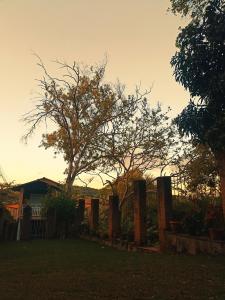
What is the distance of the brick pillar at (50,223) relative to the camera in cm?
2166

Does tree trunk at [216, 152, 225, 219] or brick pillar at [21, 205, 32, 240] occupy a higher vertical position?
tree trunk at [216, 152, 225, 219]

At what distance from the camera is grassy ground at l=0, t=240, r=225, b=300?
16.1 feet

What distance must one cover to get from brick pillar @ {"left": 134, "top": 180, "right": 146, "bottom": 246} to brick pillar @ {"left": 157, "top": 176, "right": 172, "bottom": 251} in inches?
41.5

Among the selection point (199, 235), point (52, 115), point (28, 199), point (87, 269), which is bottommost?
point (87, 269)

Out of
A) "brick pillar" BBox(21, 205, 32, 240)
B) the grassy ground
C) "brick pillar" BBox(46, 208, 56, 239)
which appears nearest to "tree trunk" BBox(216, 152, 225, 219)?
the grassy ground

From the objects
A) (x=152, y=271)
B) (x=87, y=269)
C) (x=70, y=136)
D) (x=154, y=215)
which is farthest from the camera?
(x=70, y=136)

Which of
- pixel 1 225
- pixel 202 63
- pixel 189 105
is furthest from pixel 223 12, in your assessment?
pixel 1 225

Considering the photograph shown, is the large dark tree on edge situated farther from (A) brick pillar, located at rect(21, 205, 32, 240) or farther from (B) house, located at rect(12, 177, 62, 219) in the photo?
(B) house, located at rect(12, 177, 62, 219)

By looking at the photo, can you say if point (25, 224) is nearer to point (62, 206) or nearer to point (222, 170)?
point (62, 206)

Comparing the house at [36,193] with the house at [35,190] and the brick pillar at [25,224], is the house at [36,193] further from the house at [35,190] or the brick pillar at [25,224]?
the brick pillar at [25,224]

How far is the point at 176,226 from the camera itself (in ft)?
33.6

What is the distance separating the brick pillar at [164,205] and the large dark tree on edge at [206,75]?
5.53 ft

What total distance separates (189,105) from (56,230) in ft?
48.3

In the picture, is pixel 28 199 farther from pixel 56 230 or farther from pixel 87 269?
pixel 87 269
